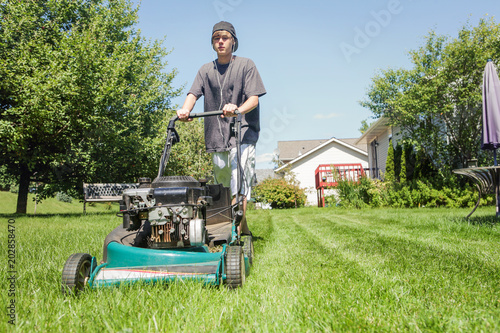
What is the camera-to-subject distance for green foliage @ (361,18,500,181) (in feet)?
42.7

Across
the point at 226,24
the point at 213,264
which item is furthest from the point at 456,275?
the point at 226,24

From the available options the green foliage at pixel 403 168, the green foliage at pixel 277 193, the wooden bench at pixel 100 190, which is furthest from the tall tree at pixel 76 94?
the green foliage at pixel 403 168

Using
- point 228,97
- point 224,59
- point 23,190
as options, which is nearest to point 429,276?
point 228,97

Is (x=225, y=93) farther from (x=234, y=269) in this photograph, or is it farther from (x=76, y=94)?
(x=76, y=94)

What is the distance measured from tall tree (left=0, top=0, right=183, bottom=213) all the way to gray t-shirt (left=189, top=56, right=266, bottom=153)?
9.88 metres

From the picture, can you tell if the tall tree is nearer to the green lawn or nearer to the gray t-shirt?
the gray t-shirt

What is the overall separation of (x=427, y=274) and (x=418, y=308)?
883mm

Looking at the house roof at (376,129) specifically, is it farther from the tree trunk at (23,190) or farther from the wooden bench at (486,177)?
the tree trunk at (23,190)

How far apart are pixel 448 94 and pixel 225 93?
40.1 feet

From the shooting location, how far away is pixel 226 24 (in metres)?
3.89

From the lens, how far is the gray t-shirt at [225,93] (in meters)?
3.99

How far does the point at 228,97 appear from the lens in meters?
4.09

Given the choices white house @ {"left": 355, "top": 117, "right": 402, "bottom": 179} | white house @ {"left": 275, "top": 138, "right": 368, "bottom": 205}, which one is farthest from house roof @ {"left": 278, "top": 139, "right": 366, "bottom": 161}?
white house @ {"left": 355, "top": 117, "right": 402, "bottom": 179}

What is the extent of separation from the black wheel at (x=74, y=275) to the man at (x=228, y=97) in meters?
→ 1.75
